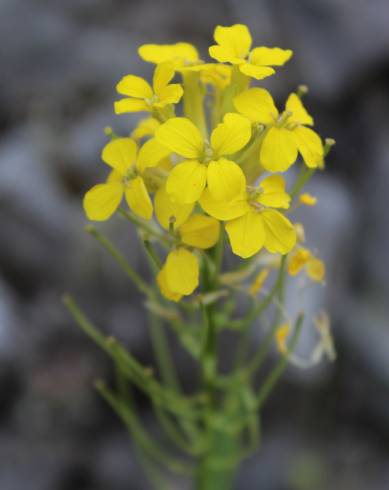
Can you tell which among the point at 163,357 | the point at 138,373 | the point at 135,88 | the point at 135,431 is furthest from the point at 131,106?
the point at 163,357

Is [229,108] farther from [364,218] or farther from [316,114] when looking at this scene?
[316,114]

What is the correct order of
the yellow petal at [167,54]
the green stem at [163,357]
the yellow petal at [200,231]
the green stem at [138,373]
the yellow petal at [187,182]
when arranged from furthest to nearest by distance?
the green stem at [163,357]
the green stem at [138,373]
the yellow petal at [167,54]
the yellow petal at [200,231]
the yellow petal at [187,182]

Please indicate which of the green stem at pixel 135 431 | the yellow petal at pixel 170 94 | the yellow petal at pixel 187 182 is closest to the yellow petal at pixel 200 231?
the yellow petal at pixel 187 182

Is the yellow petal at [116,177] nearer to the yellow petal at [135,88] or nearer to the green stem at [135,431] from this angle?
the yellow petal at [135,88]

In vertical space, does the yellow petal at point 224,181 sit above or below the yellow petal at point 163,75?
below

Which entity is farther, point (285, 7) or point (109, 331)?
point (285, 7)

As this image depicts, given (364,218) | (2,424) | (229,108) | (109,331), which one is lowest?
(2,424)

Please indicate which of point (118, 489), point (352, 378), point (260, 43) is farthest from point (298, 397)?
point (260, 43)

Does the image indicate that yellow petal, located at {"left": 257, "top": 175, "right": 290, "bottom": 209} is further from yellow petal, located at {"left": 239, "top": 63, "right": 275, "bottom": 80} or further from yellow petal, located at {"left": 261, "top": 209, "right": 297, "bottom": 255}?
yellow petal, located at {"left": 239, "top": 63, "right": 275, "bottom": 80}
